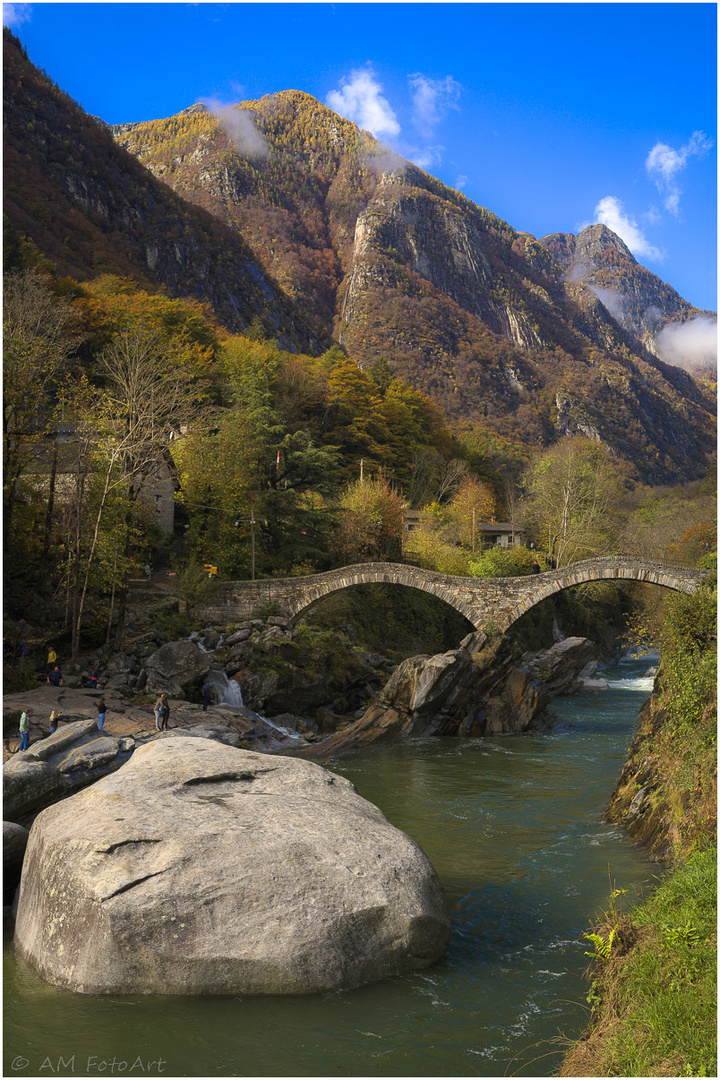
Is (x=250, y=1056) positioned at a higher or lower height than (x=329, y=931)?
lower

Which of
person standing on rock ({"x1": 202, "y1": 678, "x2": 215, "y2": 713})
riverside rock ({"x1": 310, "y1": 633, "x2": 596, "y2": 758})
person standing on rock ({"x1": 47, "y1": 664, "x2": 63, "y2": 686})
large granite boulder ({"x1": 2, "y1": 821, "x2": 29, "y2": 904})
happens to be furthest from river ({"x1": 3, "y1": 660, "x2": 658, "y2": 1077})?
person standing on rock ({"x1": 47, "y1": 664, "x2": 63, "y2": 686})

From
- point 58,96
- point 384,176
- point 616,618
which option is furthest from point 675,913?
point 384,176

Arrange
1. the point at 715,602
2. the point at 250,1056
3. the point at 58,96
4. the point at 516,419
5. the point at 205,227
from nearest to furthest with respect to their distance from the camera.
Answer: the point at 250,1056 → the point at 715,602 → the point at 58,96 → the point at 205,227 → the point at 516,419

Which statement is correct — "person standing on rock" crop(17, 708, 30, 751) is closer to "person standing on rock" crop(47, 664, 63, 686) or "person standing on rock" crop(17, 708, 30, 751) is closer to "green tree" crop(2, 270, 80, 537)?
"person standing on rock" crop(47, 664, 63, 686)

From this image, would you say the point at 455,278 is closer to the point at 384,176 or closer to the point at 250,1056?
the point at 384,176

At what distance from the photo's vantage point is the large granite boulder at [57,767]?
11.7m

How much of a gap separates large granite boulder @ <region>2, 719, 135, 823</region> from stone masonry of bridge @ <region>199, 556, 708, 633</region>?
61.7ft

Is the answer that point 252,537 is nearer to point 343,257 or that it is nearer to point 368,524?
point 368,524

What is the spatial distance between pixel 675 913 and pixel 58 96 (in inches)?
4456

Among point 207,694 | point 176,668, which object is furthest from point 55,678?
point 207,694

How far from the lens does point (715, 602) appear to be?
13.3m

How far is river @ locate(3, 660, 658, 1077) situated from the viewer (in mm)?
6840

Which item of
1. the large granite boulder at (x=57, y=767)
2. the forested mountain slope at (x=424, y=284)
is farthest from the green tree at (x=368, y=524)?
the forested mountain slope at (x=424, y=284)

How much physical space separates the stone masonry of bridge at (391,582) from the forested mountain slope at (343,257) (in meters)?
51.7
